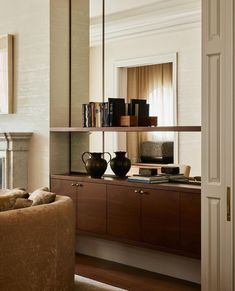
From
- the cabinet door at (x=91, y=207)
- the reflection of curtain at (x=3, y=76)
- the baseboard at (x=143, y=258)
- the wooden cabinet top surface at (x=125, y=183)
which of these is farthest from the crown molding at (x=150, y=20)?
the baseboard at (x=143, y=258)

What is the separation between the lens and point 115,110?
4.45 metres

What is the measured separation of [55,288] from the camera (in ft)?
11.0

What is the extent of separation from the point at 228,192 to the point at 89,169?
1.68 metres

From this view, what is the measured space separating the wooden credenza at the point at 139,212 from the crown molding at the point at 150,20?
1507 mm

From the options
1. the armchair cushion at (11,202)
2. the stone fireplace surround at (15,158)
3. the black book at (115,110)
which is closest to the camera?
the armchair cushion at (11,202)

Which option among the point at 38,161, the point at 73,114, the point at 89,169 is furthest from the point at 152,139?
the point at 38,161

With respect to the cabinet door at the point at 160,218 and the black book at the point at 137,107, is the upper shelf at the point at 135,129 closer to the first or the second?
the black book at the point at 137,107

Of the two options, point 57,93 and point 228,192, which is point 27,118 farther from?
point 228,192

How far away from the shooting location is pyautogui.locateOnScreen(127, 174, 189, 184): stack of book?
13.5 ft

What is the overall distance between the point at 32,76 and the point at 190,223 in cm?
244

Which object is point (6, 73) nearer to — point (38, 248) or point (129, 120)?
point (129, 120)

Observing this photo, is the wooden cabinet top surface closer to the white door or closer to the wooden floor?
the white door

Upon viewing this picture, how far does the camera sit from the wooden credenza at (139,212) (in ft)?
12.5

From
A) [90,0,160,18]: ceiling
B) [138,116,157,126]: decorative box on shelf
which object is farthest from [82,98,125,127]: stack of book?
[90,0,160,18]: ceiling
